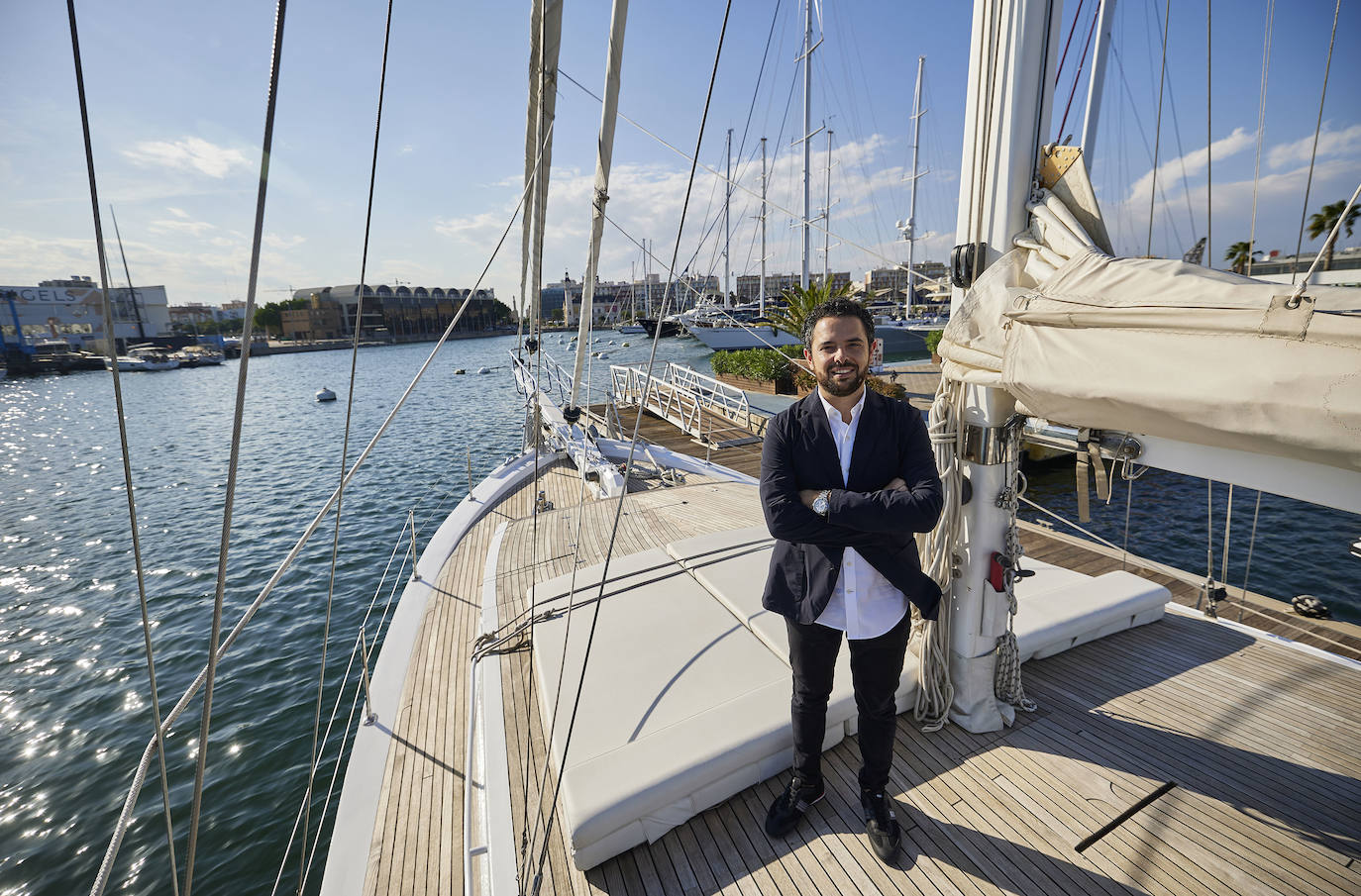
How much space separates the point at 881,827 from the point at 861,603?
3.12 feet

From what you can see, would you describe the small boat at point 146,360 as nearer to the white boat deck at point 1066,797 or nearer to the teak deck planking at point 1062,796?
the teak deck planking at point 1062,796

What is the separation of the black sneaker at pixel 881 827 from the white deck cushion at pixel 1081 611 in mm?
1420

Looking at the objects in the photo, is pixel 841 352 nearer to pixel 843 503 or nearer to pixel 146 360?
pixel 843 503

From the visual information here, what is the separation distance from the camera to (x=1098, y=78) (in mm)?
6492

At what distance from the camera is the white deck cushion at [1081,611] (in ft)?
10.4

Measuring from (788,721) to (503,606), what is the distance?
256 centimetres

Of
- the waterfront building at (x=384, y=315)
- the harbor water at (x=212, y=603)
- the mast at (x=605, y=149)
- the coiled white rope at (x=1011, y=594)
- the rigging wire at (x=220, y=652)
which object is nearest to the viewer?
the rigging wire at (x=220, y=652)

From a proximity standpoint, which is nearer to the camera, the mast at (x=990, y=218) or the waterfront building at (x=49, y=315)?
the mast at (x=990, y=218)

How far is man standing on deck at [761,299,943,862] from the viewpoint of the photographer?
1.94 meters

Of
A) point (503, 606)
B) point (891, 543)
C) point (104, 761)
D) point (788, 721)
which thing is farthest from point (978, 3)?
point (104, 761)

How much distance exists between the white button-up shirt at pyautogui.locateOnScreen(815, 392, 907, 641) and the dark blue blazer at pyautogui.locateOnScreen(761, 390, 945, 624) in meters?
0.04

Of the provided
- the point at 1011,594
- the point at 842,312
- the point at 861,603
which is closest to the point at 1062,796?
the point at 1011,594

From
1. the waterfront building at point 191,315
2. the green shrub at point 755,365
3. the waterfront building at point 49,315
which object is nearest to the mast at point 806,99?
the green shrub at point 755,365

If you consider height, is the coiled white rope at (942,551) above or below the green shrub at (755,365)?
below
